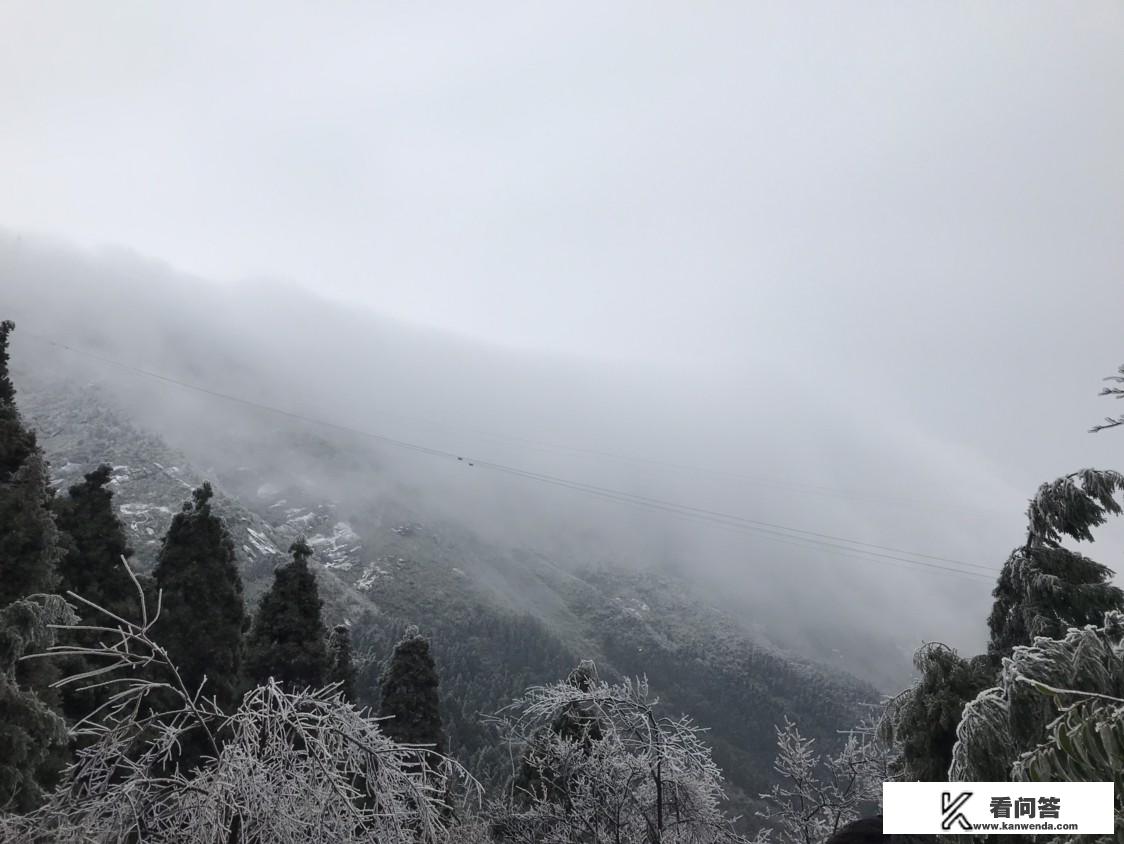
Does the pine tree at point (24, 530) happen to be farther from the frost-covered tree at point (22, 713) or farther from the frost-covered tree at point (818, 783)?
the frost-covered tree at point (818, 783)

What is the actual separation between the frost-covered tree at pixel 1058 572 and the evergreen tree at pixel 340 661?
22.8m

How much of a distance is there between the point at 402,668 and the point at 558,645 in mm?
163787

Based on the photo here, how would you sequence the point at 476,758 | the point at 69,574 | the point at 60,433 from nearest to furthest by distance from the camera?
the point at 69,574
the point at 476,758
the point at 60,433

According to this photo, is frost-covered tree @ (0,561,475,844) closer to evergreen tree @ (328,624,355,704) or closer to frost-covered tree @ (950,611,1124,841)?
frost-covered tree @ (950,611,1124,841)

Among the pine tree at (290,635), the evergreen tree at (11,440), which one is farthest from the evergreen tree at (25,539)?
the pine tree at (290,635)

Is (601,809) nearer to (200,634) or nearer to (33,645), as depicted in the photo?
(33,645)

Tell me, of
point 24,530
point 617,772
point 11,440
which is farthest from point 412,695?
point 11,440

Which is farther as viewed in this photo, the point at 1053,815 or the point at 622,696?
the point at 622,696

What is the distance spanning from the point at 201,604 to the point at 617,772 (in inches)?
733

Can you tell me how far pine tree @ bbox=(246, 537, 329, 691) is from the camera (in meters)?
24.7

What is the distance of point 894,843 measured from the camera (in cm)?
645

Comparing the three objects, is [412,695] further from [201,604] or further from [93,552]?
[93,552]

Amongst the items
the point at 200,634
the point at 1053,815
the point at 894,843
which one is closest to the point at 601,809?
the point at 894,843

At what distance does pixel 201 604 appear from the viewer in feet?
80.9
